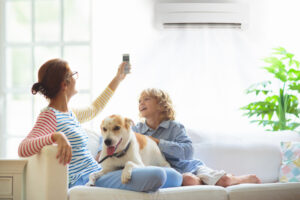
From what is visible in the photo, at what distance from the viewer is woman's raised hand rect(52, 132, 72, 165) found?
6.79 feet

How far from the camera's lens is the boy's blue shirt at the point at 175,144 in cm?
265

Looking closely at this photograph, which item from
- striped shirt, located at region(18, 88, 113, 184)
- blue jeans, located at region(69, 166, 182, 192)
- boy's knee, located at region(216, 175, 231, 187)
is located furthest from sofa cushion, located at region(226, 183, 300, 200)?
striped shirt, located at region(18, 88, 113, 184)

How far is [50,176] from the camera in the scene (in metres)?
2.12

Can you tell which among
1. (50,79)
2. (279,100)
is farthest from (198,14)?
(50,79)

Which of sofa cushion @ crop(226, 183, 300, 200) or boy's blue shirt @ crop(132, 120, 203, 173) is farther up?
boy's blue shirt @ crop(132, 120, 203, 173)

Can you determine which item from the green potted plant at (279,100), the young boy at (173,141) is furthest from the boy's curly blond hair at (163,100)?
the green potted plant at (279,100)

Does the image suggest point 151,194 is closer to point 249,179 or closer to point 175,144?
point 175,144

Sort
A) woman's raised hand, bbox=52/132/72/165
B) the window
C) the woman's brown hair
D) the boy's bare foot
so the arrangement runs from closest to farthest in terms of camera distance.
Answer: woman's raised hand, bbox=52/132/72/165 → the woman's brown hair → the boy's bare foot → the window

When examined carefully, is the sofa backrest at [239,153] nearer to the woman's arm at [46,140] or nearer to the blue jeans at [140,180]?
the blue jeans at [140,180]

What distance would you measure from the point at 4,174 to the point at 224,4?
8.14 feet

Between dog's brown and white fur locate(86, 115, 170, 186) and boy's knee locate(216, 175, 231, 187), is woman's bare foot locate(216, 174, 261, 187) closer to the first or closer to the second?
boy's knee locate(216, 175, 231, 187)

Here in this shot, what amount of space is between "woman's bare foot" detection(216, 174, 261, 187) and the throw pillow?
27 centimetres

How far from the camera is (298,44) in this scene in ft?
13.8

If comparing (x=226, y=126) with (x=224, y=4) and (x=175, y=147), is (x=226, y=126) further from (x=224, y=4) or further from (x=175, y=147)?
(x=175, y=147)
